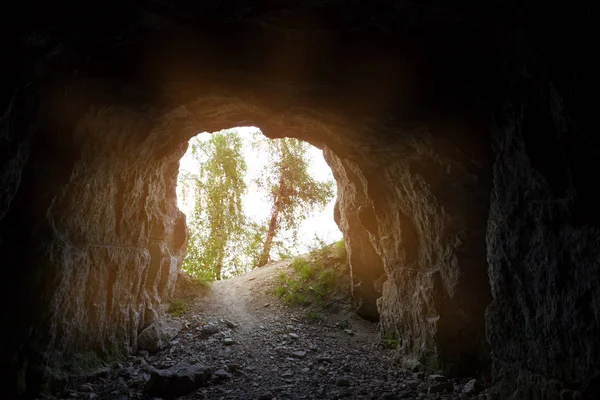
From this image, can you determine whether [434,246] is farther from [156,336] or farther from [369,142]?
[156,336]

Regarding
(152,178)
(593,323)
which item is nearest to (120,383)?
(152,178)

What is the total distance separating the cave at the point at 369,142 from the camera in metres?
3.69

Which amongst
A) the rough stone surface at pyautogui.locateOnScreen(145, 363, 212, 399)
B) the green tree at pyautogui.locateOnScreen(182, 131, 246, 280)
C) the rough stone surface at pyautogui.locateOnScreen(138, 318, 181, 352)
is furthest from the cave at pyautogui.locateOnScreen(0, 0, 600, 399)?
the green tree at pyautogui.locateOnScreen(182, 131, 246, 280)

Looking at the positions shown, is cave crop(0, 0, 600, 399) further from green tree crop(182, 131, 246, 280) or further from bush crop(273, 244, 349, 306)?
green tree crop(182, 131, 246, 280)

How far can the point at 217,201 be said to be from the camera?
17547mm

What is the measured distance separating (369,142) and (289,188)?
10565 mm

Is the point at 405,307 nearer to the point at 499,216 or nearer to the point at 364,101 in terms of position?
the point at 499,216

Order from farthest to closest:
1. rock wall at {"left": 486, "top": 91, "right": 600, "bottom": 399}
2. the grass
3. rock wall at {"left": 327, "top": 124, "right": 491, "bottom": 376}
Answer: the grass, rock wall at {"left": 327, "top": 124, "right": 491, "bottom": 376}, rock wall at {"left": 486, "top": 91, "right": 600, "bottom": 399}

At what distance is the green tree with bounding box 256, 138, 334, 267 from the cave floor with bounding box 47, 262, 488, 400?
224 inches

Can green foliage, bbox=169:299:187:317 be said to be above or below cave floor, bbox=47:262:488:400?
above

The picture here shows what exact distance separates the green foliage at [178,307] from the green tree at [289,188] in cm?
699

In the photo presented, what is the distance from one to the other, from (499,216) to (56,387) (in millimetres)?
7228

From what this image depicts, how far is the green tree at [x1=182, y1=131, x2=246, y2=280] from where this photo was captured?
1738 cm

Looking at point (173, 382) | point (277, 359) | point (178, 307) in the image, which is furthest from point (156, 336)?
point (277, 359)
